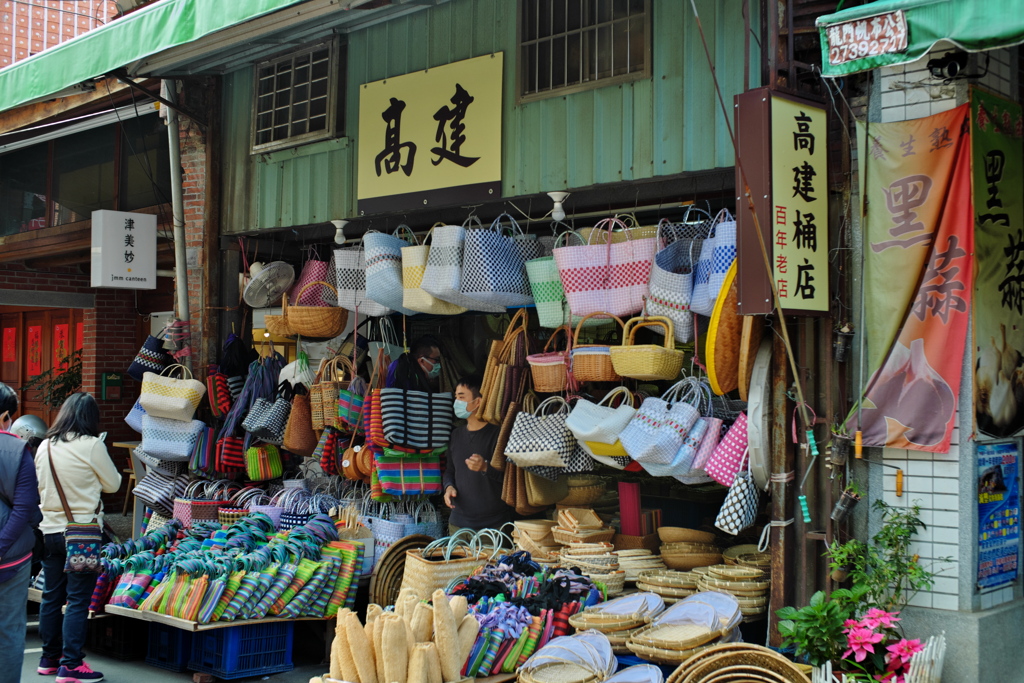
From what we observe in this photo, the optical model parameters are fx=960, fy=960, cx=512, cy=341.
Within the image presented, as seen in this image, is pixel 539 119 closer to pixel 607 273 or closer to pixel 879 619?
pixel 607 273

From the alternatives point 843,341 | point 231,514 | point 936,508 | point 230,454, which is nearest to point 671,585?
point 936,508

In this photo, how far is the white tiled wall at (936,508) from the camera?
17.2 feet

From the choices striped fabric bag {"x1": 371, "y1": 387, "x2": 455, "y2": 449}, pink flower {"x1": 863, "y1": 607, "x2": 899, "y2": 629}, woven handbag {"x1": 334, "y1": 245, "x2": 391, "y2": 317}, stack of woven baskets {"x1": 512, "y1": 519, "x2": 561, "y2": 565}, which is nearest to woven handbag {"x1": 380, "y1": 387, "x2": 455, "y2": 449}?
striped fabric bag {"x1": 371, "y1": 387, "x2": 455, "y2": 449}

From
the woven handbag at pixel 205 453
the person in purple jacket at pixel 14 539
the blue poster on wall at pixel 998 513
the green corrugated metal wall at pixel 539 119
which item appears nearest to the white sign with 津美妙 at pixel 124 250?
the green corrugated metal wall at pixel 539 119

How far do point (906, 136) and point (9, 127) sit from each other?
10.8 meters

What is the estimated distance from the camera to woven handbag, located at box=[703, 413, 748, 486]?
5961 millimetres

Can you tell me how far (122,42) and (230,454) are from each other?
3953 millimetres

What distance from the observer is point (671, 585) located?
6262 mm

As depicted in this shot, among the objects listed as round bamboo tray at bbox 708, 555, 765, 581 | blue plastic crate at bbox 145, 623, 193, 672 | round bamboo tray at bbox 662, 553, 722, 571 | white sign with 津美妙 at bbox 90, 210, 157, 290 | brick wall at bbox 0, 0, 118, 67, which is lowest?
blue plastic crate at bbox 145, 623, 193, 672

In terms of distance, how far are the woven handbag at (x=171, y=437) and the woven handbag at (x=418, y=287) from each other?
10.4 ft

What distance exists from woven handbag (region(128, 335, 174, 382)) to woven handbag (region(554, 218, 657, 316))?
5093 mm

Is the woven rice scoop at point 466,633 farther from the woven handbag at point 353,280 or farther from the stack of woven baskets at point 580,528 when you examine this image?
the woven handbag at point 353,280

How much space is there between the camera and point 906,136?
5.40m

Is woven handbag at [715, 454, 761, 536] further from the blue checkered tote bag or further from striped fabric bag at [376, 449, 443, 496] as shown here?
striped fabric bag at [376, 449, 443, 496]
